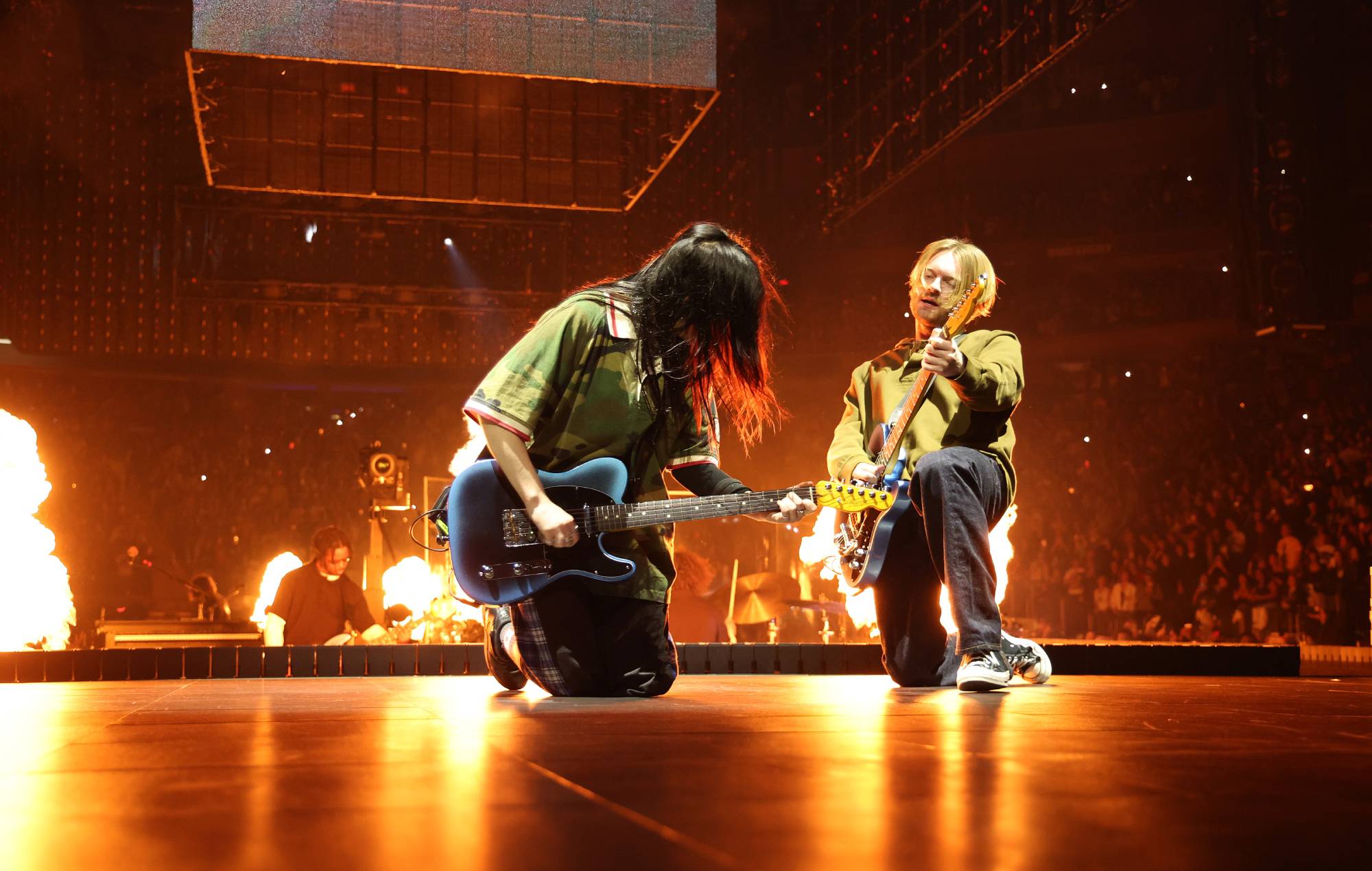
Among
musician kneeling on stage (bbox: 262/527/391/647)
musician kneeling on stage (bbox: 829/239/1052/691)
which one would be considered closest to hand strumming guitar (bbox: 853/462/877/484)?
musician kneeling on stage (bbox: 829/239/1052/691)

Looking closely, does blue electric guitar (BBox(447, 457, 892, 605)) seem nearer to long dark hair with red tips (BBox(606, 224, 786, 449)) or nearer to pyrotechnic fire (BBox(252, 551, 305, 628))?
long dark hair with red tips (BBox(606, 224, 786, 449))

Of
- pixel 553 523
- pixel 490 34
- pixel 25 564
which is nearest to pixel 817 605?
pixel 490 34

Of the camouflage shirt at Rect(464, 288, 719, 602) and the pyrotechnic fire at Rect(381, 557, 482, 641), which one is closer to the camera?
the camouflage shirt at Rect(464, 288, 719, 602)

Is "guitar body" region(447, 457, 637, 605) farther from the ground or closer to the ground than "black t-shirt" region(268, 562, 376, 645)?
farther from the ground

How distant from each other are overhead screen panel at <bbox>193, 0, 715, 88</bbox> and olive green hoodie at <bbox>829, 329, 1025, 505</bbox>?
4.27m

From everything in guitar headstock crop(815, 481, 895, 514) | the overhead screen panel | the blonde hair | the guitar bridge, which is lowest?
the guitar bridge

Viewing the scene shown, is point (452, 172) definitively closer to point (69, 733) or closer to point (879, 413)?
point (879, 413)

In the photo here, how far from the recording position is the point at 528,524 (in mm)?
2836

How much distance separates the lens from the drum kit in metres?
9.77

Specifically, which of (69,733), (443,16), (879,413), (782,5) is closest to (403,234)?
(782,5)

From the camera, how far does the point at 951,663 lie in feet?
11.2

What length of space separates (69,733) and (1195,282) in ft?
48.6

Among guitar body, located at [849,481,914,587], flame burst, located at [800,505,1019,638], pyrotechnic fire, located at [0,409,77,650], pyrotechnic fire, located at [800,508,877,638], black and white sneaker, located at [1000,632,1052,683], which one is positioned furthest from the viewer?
pyrotechnic fire, located at [800,508,877,638]

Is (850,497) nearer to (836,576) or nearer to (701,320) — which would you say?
(701,320)
